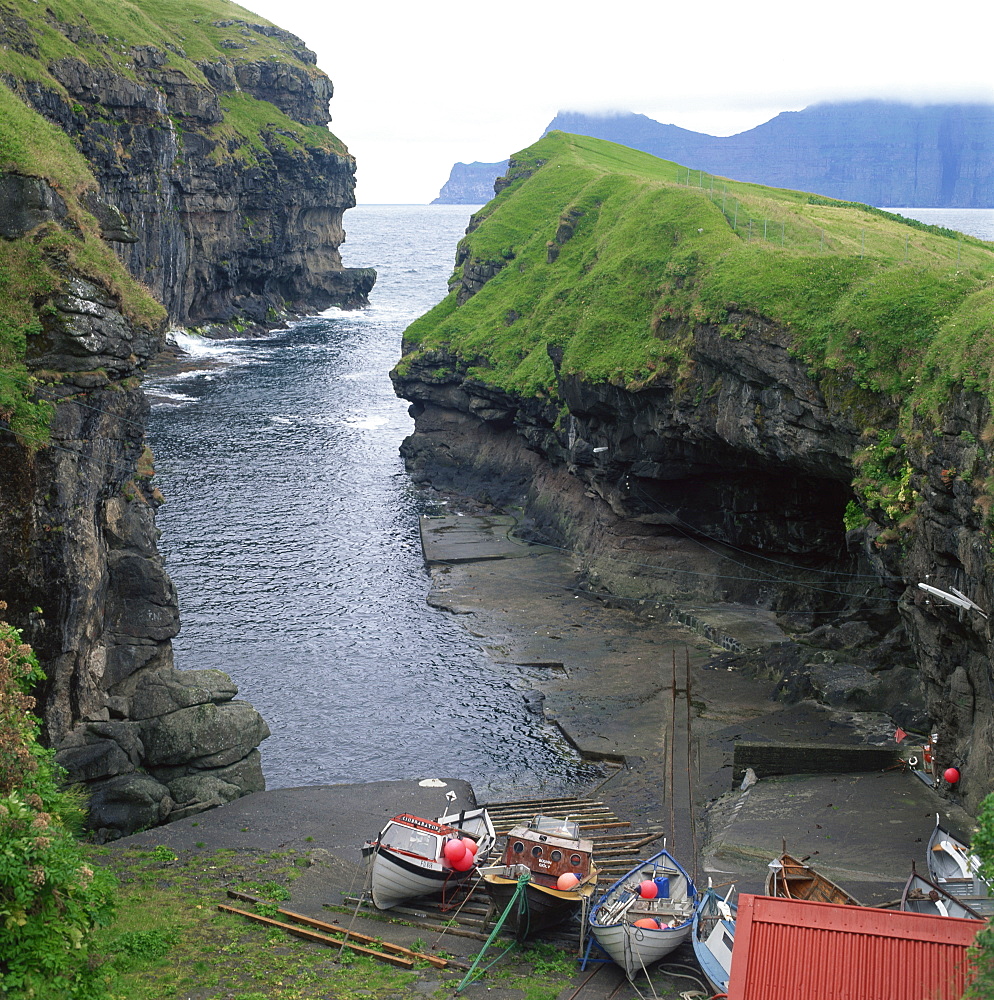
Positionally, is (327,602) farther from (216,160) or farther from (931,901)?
(216,160)

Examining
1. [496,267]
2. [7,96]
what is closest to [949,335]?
[7,96]

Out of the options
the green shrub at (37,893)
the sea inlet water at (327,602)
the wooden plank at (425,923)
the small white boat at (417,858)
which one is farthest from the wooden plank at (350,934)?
the sea inlet water at (327,602)

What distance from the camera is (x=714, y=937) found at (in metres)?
28.1

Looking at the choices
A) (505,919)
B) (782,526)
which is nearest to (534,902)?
(505,919)

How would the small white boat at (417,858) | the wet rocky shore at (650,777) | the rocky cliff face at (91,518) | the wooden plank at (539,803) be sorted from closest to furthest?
the small white boat at (417,858) → the wet rocky shore at (650,777) → the rocky cliff face at (91,518) → the wooden plank at (539,803)

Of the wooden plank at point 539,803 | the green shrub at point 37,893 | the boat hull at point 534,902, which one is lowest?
the wooden plank at point 539,803

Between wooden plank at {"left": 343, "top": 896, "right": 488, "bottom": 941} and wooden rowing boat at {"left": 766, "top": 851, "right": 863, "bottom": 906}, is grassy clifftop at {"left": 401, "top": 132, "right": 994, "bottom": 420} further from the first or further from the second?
wooden plank at {"left": 343, "top": 896, "right": 488, "bottom": 941}

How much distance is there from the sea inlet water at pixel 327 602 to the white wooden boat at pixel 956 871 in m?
18.1

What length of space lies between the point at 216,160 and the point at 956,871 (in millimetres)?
136010

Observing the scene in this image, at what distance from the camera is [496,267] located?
349 feet

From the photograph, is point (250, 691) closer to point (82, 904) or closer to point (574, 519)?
point (574, 519)

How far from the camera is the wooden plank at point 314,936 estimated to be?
28609mm

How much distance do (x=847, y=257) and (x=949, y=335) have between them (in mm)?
15454

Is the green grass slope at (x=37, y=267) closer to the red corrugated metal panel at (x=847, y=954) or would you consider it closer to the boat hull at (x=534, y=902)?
the boat hull at (x=534, y=902)
